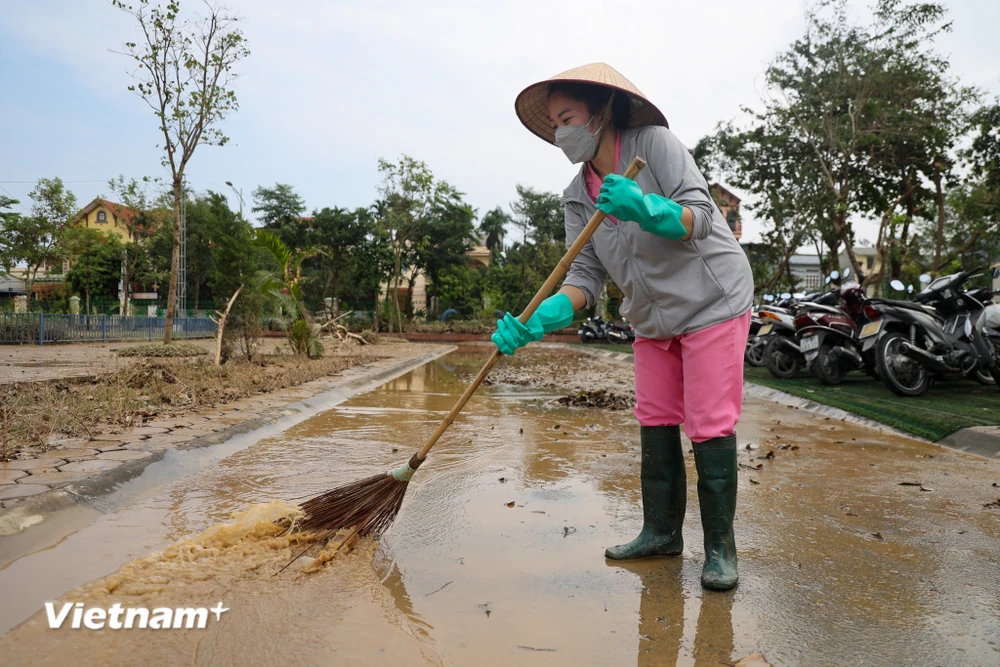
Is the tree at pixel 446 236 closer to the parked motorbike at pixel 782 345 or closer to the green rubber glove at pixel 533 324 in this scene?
the parked motorbike at pixel 782 345

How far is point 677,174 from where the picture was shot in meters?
2.39

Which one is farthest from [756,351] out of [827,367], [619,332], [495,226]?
[495,226]

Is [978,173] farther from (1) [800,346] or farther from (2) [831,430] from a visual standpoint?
(2) [831,430]

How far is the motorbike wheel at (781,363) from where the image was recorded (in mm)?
9352

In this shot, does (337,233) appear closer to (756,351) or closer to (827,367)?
(756,351)

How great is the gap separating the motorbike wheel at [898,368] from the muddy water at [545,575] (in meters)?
2.83

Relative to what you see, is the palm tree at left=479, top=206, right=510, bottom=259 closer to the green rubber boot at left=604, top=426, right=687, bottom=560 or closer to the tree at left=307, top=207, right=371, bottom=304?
the tree at left=307, top=207, right=371, bottom=304

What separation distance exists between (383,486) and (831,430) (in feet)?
14.1

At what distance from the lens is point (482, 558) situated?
7.95 feet

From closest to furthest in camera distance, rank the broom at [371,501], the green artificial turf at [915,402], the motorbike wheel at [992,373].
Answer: the broom at [371,501] < the green artificial turf at [915,402] < the motorbike wheel at [992,373]

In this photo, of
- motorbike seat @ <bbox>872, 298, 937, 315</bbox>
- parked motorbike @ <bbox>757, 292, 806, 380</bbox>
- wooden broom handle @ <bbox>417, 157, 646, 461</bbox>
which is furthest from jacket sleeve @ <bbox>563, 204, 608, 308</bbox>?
parked motorbike @ <bbox>757, 292, 806, 380</bbox>

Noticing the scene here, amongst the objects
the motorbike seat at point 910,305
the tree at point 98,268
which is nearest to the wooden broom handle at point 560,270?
the motorbike seat at point 910,305

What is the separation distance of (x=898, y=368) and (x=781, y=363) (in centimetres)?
261

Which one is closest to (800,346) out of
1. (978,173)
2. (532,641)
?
(532,641)
